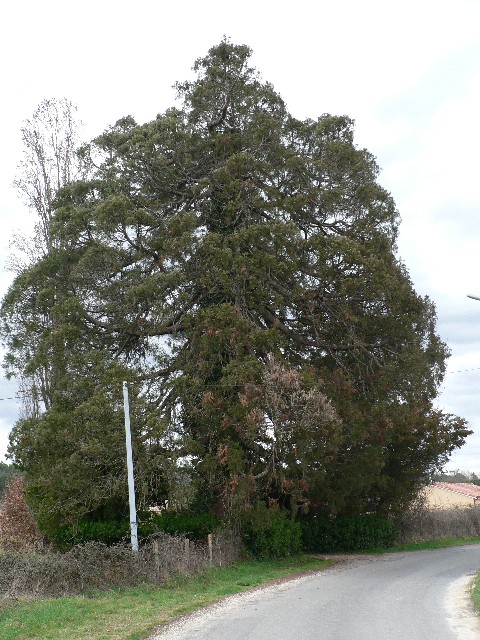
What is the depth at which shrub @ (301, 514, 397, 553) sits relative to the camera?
32281 millimetres

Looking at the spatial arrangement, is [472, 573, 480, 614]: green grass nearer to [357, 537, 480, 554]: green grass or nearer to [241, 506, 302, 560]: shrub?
[241, 506, 302, 560]: shrub

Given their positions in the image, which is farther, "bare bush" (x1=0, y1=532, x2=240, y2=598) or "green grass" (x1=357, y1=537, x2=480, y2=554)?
"green grass" (x1=357, y1=537, x2=480, y2=554)

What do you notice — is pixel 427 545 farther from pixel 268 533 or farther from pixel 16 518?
pixel 16 518

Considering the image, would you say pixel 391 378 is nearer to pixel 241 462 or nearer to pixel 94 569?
pixel 241 462

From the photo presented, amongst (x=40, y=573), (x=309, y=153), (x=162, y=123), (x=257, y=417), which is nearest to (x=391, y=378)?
(x=257, y=417)

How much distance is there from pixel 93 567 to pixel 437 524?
29059mm

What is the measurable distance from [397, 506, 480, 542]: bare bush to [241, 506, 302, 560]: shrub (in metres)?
13.4

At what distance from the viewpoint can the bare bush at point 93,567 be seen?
57.5ft

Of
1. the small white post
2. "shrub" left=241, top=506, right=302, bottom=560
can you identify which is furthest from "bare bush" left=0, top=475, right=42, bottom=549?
the small white post

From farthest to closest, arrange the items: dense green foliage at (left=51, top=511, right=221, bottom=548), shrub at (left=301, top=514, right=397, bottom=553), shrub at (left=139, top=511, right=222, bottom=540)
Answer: shrub at (left=301, top=514, right=397, bottom=553) → shrub at (left=139, top=511, right=222, bottom=540) → dense green foliage at (left=51, top=511, right=221, bottom=548)

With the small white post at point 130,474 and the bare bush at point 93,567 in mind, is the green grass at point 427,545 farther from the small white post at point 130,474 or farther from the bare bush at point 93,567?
the small white post at point 130,474

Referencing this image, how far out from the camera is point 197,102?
29.9m

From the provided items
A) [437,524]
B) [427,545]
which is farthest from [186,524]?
[437,524]

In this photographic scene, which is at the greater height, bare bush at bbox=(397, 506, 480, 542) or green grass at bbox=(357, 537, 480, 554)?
bare bush at bbox=(397, 506, 480, 542)
